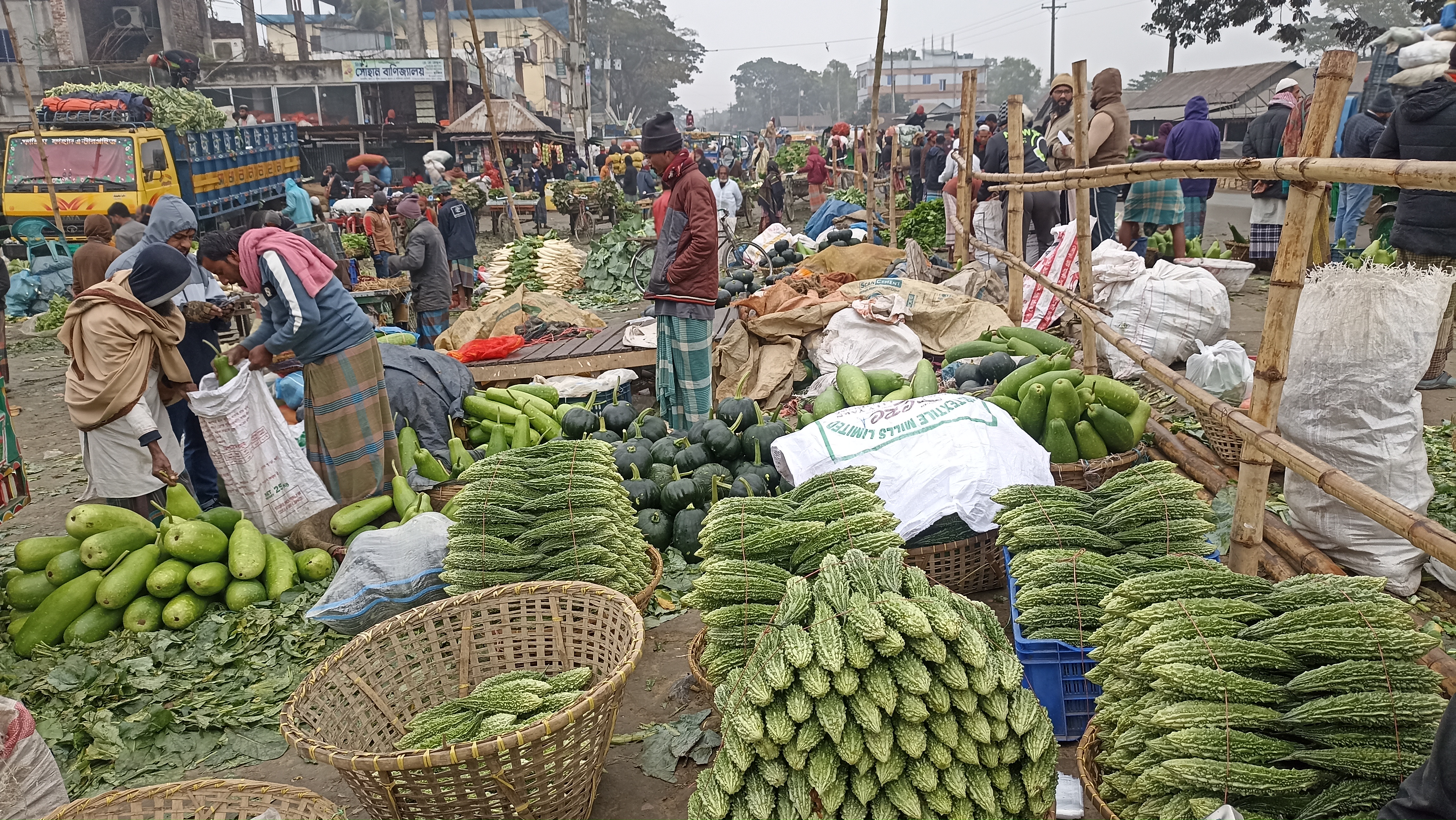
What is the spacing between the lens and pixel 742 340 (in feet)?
24.3

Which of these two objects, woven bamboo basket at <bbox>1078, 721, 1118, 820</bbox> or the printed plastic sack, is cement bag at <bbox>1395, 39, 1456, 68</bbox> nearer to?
woven bamboo basket at <bbox>1078, 721, 1118, 820</bbox>

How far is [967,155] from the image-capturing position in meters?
8.79

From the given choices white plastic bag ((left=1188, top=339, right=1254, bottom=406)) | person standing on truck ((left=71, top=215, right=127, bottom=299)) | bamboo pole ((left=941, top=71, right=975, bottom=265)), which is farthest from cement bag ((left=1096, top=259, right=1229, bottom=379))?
person standing on truck ((left=71, top=215, right=127, bottom=299))

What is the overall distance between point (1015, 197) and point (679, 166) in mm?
3168

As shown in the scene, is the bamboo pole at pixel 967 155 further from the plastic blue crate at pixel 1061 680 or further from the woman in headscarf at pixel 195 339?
the woman in headscarf at pixel 195 339

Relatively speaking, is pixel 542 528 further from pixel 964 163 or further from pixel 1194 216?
pixel 1194 216

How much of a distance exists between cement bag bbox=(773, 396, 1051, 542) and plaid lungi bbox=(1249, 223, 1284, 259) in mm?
7320

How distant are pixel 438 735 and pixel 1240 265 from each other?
7365 mm

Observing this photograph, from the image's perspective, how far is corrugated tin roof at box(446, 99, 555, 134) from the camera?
24.7m

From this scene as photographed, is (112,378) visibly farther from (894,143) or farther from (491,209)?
(491,209)

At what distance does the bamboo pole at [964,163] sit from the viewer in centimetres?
862

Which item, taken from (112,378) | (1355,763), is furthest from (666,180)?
(1355,763)

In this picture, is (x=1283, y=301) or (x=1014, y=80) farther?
(x=1014, y=80)

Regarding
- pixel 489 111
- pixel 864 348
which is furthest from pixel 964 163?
pixel 489 111
